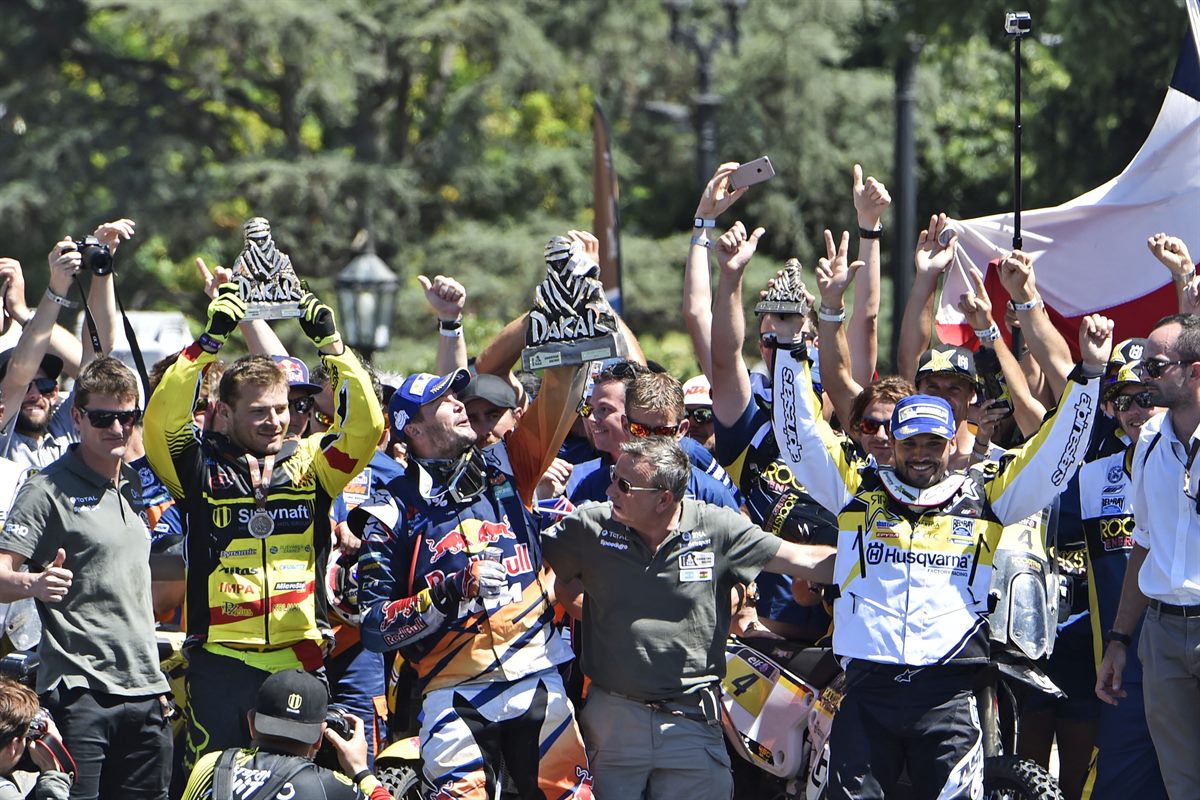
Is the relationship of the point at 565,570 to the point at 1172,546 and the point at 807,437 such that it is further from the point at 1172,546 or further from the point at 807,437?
the point at 1172,546

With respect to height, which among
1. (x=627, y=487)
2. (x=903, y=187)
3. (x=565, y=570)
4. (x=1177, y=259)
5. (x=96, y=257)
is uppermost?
(x=903, y=187)

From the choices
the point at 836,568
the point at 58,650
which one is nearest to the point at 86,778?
the point at 58,650

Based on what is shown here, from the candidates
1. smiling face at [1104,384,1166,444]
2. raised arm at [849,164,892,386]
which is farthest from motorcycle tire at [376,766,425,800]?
smiling face at [1104,384,1166,444]

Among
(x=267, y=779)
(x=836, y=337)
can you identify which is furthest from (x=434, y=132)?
(x=267, y=779)

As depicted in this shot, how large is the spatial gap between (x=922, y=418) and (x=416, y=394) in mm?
1760

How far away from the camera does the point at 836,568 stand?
6.23 meters

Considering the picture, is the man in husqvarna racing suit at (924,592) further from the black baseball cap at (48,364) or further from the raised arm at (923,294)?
the black baseball cap at (48,364)

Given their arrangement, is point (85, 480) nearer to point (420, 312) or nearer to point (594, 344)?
point (594, 344)

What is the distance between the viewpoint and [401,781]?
21.8ft

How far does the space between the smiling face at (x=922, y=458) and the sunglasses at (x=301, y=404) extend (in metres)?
2.53

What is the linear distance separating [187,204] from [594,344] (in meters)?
19.9

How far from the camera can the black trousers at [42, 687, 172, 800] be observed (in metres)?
6.39

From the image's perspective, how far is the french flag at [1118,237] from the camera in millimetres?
8594

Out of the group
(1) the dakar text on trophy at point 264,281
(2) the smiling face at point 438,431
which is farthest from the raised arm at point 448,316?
(2) the smiling face at point 438,431
